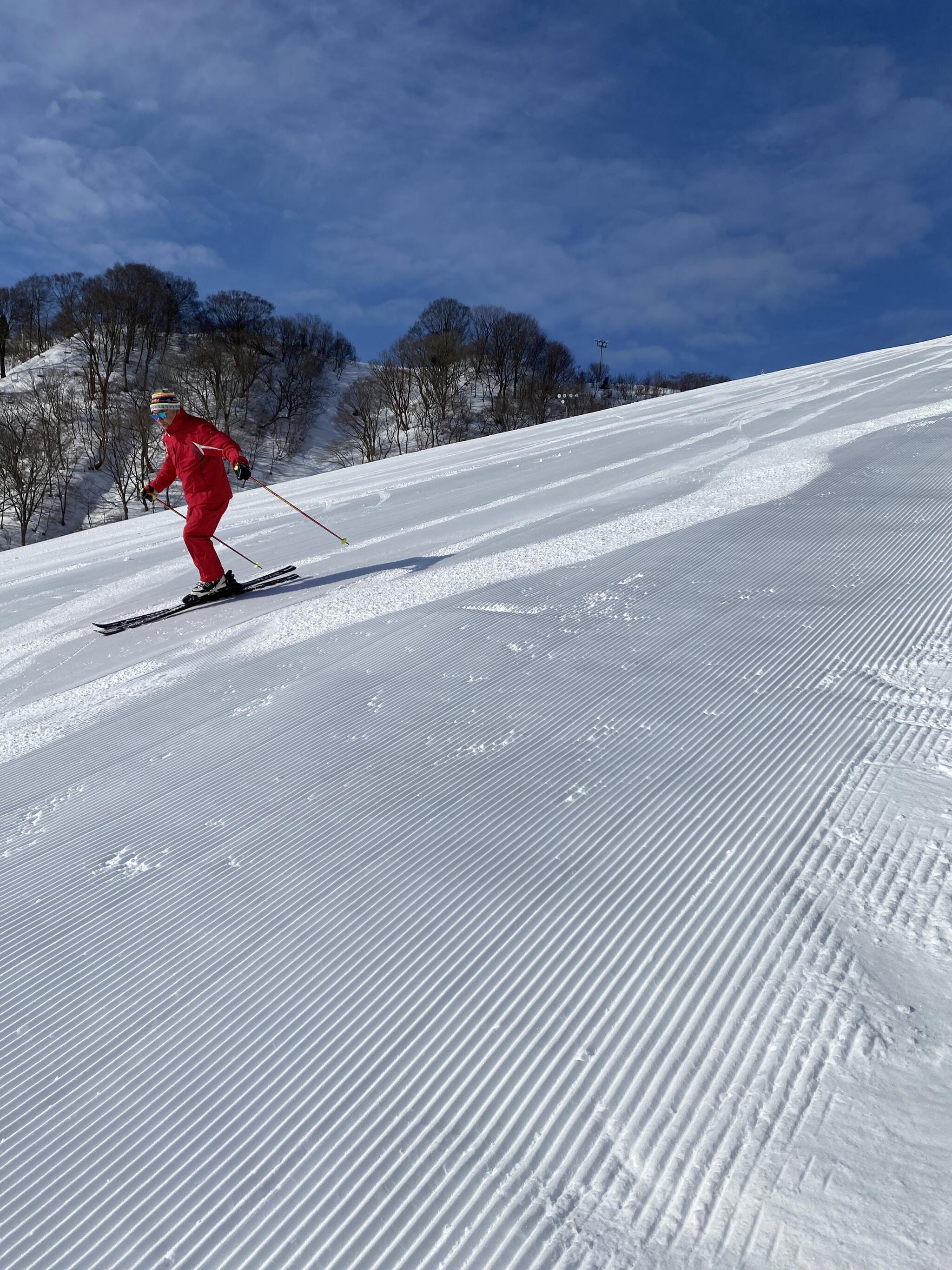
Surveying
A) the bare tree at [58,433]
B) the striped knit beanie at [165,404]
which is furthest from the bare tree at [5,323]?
the striped knit beanie at [165,404]

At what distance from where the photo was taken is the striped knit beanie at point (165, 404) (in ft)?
17.8

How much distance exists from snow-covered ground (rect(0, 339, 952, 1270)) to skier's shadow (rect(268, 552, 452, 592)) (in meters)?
1.31

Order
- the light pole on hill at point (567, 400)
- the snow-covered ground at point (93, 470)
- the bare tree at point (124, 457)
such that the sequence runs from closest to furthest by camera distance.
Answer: the snow-covered ground at point (93, 470) < the bare tree at point (124, 457) < the light pole on hill at point (567, 400)

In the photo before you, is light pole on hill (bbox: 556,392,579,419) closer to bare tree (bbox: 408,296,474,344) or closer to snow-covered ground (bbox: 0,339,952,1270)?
bare tree (bbox: 408,296,474,344)

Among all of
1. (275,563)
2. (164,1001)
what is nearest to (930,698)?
(164,1001)

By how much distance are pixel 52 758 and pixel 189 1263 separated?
Result: 255 centimetres

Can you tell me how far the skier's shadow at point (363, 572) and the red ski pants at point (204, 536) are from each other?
1.48ft

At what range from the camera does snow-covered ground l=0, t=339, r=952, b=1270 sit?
4.16ft

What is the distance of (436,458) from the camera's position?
12578 mm

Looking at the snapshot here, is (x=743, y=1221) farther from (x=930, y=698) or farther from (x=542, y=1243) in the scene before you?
(x=930, y=698)

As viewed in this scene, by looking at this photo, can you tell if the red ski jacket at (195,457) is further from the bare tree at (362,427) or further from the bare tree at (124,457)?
the bare tree at (362,427)

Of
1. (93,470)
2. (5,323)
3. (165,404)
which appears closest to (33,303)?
(5,323)

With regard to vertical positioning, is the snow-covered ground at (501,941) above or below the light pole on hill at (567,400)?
below

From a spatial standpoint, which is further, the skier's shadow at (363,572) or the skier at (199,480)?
the skier's shadow at (363,572)
